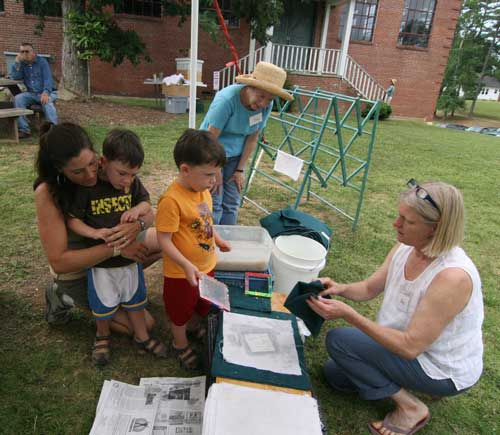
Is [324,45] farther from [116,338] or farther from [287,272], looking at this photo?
[116,338]

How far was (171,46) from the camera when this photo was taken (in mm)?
12750

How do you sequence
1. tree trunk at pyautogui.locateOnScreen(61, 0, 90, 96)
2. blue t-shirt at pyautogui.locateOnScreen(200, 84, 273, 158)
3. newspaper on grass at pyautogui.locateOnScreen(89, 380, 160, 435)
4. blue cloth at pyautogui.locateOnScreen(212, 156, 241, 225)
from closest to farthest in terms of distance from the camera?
1. newspaper on grass at pyautogui.locateOnScreen(89, 380, 160, 435)
2. blue t-shirt at pyautogui.locateOnScreen(200, 84, 273, 158)
3. blue cloth at pyautogui.locateOnScreen(212, 156, 241, 225)
4. tree trunk at pyautogui.locateOnScreen(61, 0, 90, 96)

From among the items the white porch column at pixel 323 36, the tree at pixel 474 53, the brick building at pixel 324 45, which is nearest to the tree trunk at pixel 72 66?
the brick building at pixel 324 45

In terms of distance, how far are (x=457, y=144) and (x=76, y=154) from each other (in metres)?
10.4

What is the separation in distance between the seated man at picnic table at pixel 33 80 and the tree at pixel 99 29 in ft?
8.51

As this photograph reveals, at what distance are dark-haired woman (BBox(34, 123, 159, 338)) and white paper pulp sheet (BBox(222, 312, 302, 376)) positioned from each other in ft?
1.93

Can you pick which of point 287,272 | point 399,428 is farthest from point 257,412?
point 287,272

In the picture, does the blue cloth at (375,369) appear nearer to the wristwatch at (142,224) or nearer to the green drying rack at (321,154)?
the wristwatch at (142,224)

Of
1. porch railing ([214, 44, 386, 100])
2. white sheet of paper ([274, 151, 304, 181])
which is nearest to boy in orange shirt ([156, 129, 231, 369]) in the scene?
white sheet of paper ([274, 151, 304, 181])

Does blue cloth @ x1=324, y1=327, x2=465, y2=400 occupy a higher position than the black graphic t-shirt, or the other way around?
the black graphic t-shirt

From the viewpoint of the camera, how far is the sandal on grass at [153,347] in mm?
1990

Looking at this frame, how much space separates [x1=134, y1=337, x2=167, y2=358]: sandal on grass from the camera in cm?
199

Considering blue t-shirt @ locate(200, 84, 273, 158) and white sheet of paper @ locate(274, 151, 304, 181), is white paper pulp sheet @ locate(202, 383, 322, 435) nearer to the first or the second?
blue t-shirt @ locate(200, 84, 273, 158)

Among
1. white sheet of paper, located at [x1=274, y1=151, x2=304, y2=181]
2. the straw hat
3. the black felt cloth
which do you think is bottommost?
the black felt cloth
